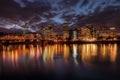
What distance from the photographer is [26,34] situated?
172375 mm

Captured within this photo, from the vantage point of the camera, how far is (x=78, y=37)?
184625 mm

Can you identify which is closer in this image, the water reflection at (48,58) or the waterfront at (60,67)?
the waterfront at (60,67)

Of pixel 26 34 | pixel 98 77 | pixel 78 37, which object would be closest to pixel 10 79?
pixel 98 77

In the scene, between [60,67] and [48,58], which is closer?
[60,67]

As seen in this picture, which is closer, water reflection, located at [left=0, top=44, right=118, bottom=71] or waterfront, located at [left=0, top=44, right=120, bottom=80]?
waterfront, located at [left=0, top=44, right=120, bottom=80]

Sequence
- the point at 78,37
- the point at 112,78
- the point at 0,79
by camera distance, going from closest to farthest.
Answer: the point at 0,79 < the point at 112,78 < the point at 78,37

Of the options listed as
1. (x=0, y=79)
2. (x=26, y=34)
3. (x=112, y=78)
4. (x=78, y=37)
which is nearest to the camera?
(x=0, y=79)

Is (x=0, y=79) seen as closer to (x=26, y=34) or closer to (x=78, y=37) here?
(x=26, y=34)

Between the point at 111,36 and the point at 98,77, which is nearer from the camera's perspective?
the point at 98,77

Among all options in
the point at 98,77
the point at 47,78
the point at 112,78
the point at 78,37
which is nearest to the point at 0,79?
the point at 47,78

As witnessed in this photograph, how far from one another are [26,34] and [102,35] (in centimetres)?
7962

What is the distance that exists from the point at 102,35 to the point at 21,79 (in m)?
179

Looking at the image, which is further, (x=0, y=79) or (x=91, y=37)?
(x=91, y=37)

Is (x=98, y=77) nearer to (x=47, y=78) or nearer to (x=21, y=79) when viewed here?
(x=47, y=78)
